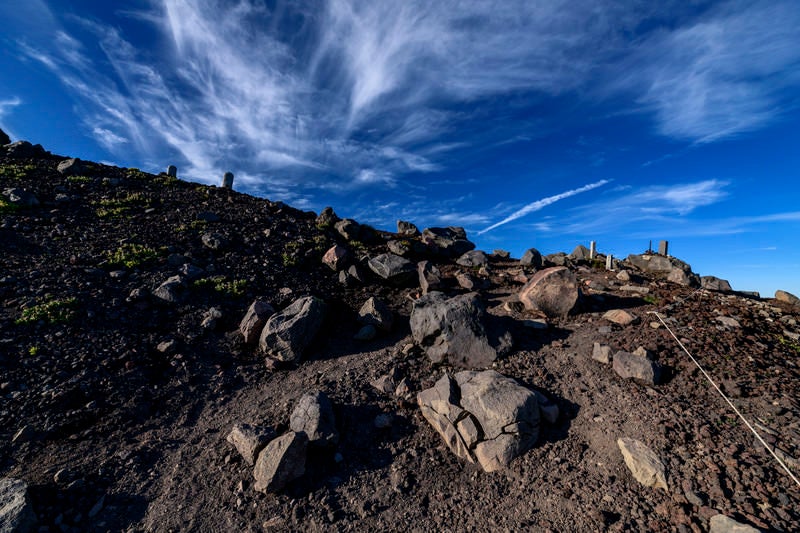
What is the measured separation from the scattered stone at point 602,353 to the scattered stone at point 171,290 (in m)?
13.5

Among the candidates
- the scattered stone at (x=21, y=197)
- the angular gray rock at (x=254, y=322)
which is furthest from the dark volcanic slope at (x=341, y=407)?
the scattered stone at (x=21, y=197)

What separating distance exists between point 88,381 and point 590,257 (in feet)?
67.6

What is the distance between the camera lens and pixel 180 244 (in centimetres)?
1555

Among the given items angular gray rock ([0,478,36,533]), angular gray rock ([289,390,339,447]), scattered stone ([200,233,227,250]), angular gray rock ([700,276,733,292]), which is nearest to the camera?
angular gray rock ([0,478,36,533])

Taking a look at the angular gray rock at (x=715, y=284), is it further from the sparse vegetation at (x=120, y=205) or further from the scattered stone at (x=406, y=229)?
the sparse vegetation at (x=120, y=205)

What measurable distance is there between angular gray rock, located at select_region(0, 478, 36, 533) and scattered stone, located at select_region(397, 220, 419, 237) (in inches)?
716

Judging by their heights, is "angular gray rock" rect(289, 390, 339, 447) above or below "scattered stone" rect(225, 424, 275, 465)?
above

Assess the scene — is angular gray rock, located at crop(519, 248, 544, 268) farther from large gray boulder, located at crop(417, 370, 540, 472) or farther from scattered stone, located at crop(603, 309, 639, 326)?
large gray boulder, located at crop(417, 370, 540, 472)

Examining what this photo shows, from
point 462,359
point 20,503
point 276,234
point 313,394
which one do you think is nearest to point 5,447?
point 20,503

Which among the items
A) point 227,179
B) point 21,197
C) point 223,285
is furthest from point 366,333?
point 227,179

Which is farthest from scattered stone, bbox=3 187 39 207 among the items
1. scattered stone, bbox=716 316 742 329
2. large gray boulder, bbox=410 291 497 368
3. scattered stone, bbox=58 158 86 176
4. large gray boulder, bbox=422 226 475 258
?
scattered stone, bbox=716 316 742 329

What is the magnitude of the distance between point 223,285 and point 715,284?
20.1m

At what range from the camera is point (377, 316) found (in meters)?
11.2

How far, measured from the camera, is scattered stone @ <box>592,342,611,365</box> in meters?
8.90
